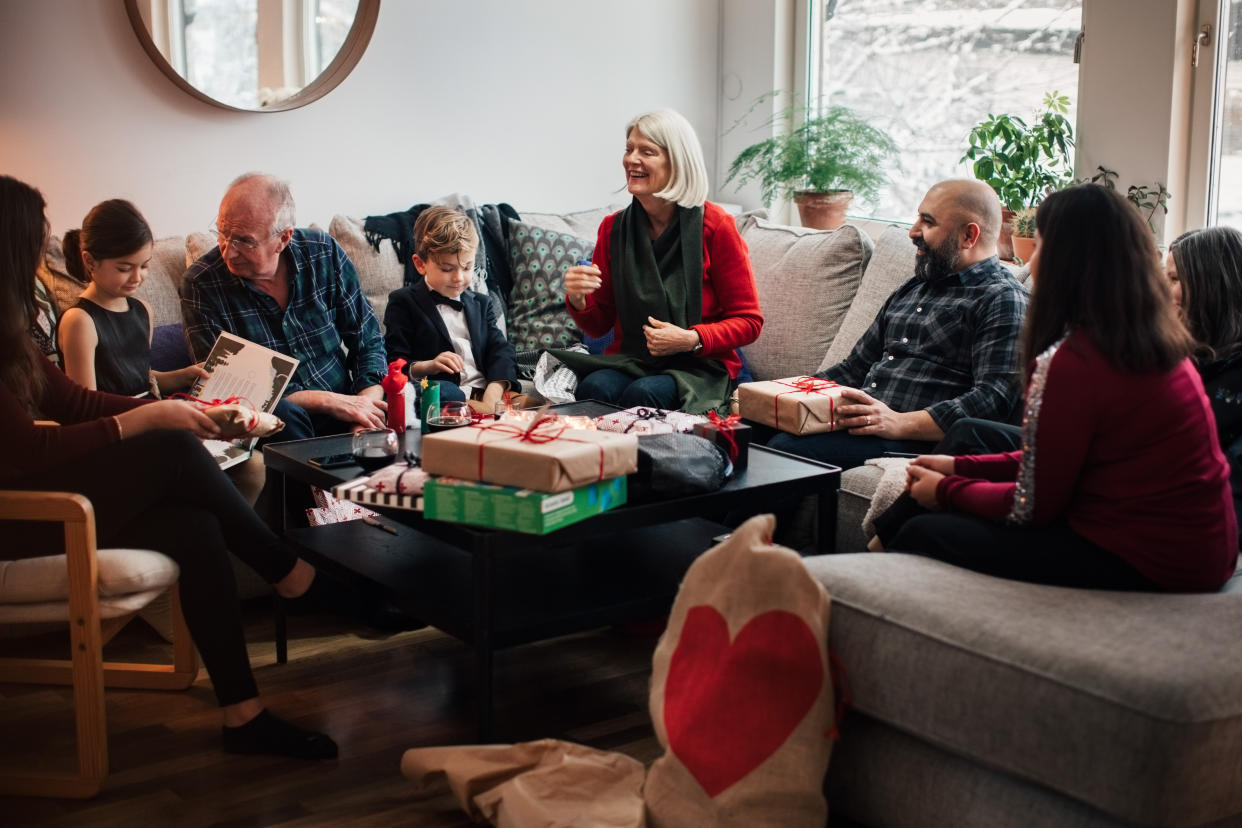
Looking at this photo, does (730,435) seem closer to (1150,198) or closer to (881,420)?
(881,420)

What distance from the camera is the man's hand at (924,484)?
2.25 metres

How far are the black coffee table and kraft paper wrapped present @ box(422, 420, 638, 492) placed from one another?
10 cm

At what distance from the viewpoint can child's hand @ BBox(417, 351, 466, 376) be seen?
3.54 metres

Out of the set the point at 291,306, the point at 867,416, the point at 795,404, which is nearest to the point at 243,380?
the point at 291,306

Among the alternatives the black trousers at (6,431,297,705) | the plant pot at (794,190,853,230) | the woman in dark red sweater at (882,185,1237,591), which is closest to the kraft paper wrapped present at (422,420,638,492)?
the black trousers at (6,431,297,705)

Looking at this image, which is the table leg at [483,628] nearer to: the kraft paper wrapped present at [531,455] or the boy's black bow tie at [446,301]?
the kraft paper wrapped present at [531,455]

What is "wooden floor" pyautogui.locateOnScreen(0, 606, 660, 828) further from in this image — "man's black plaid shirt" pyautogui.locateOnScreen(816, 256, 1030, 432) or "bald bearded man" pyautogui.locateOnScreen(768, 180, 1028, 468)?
"man's black plaid shirt" pyautogui.locateOnScreen(816, 256, 1030, 432)

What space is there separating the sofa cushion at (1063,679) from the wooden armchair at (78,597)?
47.0 inches

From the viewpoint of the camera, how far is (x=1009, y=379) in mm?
3006

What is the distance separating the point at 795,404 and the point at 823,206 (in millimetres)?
1603

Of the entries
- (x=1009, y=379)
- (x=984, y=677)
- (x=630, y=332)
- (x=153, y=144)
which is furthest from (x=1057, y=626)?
(x=153, y=144)

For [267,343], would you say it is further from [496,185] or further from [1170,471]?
[1170,471]

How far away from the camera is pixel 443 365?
3.55 meters

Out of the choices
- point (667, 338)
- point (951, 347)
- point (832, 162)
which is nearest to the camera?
point (951, 347)
